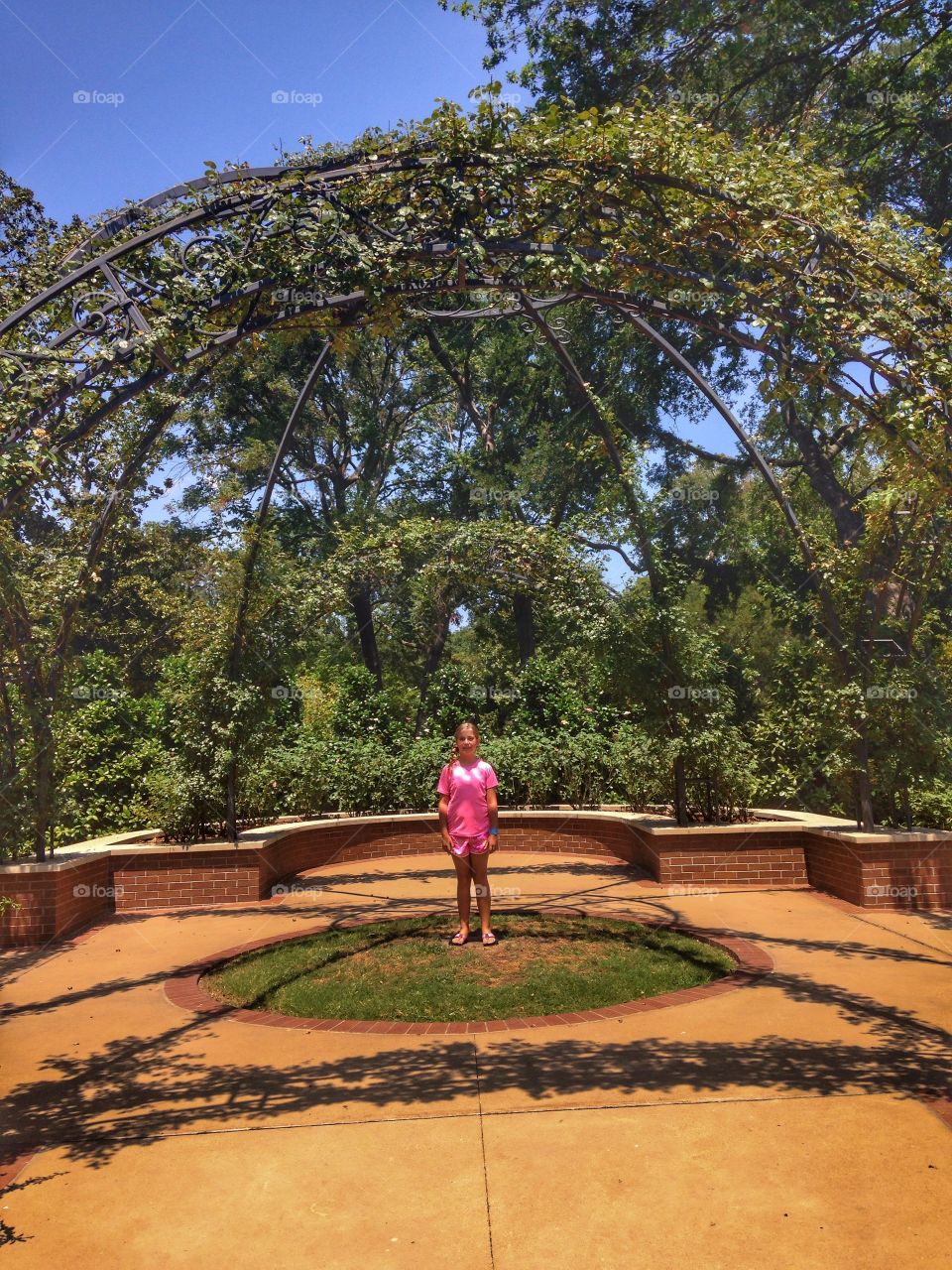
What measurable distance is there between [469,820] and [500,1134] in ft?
11.1

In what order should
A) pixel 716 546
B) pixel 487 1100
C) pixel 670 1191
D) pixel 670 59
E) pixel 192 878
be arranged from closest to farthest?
1. pixel 670 1191
2. pixel 487 1100
3. pixel 192 878
4. pixel 670 59
5. pixel 716 546

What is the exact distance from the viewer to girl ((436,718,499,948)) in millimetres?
7035

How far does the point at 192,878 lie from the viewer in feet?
30.9

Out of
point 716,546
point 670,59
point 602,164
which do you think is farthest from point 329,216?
point 716,546

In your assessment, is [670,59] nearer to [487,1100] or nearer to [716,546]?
[716,546]

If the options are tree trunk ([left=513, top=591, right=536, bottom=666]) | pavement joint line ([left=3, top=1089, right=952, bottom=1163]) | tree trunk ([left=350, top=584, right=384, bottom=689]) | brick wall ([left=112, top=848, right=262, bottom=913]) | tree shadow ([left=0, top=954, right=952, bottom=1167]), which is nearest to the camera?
pavement joint line ([left=3, top=1089, right=952, bottom=1163])

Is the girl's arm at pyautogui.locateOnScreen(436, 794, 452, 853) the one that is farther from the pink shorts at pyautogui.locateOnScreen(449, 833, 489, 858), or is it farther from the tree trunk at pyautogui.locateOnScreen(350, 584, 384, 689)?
the tree trunk at pyautogui.locateOnScreen(350, 584, 384, 689)

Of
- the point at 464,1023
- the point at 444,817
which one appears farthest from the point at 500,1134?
the point at 444,817

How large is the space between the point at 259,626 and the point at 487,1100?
6.68m

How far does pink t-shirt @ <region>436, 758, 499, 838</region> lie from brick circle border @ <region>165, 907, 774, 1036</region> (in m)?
1.79

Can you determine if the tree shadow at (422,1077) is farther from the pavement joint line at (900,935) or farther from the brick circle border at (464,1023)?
the pavement joint line at (900,935)

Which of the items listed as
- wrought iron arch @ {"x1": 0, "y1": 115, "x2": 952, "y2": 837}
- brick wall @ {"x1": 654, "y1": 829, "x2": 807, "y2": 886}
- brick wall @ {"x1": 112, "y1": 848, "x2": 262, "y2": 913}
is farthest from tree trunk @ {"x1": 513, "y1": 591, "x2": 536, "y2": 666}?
wrought iron arch @ {"x1": 0, "y1": 115, "x2": 952, "y2": 837}

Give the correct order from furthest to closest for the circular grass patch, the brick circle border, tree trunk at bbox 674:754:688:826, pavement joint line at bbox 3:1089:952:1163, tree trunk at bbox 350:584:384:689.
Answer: tree trunk at bbox 350:584:384:689, tree trunk at bbox 674:754:688:826, the circular grass patch, the brick circle border, pavement joint line at bbox 3:1089:952:1163

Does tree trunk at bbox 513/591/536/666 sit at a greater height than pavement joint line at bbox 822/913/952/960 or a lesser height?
greater
